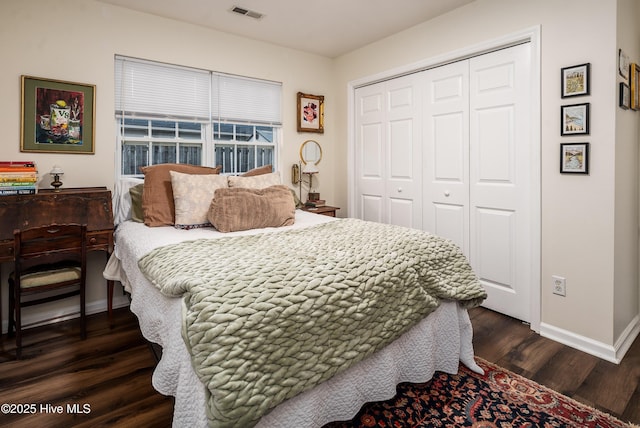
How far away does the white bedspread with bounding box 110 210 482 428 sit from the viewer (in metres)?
1.29

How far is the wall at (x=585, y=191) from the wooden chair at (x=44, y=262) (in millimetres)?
3245

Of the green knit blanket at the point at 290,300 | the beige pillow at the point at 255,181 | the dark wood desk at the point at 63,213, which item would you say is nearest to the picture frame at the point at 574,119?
the green knit blanket at the point at 290,300

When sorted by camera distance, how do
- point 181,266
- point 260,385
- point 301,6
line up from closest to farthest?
point 260,385
point 181,266
point 301,6

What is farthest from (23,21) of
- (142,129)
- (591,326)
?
(591,326)

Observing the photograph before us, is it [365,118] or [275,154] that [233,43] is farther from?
[365,118]

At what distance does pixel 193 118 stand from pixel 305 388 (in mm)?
2864

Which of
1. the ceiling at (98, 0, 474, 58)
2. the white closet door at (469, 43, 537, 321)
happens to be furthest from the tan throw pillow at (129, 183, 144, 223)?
the white closet door at (469, 43, 537, 321)

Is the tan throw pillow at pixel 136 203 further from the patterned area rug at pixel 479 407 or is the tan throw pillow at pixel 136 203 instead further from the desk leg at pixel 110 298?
the patterned area rug at pixel 479 407

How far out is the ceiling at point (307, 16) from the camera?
2.97 m

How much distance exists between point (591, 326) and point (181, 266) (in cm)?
255

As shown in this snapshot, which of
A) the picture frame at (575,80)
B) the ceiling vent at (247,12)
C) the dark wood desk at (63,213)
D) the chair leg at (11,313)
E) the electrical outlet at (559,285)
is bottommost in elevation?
the chair leg at (11,313)

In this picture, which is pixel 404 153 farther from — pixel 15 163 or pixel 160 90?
pixel 15 163

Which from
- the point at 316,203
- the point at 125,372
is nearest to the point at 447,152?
the point at 316,203

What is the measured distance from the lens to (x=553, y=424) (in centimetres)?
167
